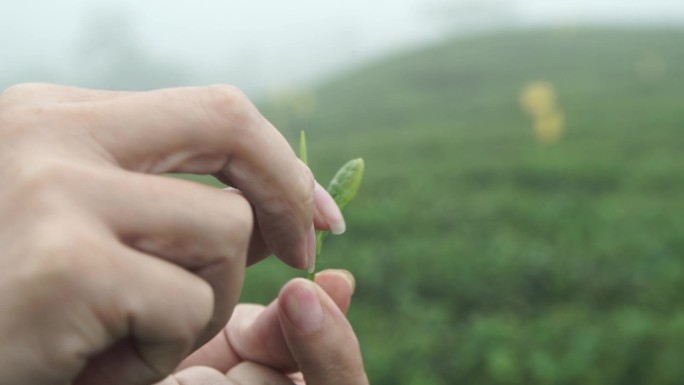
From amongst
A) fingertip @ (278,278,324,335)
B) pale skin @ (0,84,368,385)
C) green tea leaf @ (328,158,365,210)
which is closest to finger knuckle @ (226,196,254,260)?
pale skin @ (0,84,368,385)

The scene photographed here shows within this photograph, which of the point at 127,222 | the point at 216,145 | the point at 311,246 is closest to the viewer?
the point at 127,222

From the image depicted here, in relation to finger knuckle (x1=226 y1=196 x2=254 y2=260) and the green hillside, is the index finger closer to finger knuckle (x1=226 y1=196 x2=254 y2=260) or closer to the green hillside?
finger knuckle (x1=226 y1=196 x2=254 y2=260)

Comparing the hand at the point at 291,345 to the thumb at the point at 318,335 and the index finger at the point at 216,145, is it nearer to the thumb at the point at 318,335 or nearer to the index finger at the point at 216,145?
the thumb at the point at 318,335

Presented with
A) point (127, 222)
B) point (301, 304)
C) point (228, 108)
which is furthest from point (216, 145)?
point (301, 304)

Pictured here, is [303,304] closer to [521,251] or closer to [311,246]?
[311,246]

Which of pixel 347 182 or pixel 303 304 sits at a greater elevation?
pixel 347 182

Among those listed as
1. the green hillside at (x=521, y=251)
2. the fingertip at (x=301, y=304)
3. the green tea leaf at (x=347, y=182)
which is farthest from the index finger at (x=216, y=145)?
the green hillside at (x=521, y=251)

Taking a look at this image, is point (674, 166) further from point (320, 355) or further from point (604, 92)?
point (604, 92)
